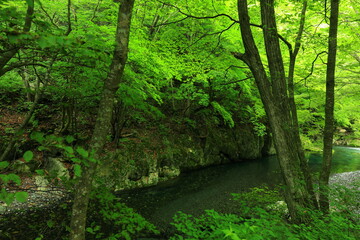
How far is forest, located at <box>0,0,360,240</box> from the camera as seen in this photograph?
2578 millimetres

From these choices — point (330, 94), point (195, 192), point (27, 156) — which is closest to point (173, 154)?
point (195, 192)

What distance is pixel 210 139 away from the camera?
13078 mm

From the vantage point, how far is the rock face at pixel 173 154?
8234 mm

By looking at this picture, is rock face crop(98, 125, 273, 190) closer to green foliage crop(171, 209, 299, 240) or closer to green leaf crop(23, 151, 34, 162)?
green foliage crop(171, 209, 299, 240)

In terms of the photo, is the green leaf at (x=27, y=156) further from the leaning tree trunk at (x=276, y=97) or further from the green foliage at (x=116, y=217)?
the leaning tree trunk at (x=276, y=97)

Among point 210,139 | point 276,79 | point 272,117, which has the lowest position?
point 210,139

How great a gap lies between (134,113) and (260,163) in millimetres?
10186

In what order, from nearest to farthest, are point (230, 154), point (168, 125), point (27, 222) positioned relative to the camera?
point (27, 222) < point (168, 125) < point (230, 154)

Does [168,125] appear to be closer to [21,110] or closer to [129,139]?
[129,139]

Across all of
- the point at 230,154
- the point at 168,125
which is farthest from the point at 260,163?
the point at 168,125

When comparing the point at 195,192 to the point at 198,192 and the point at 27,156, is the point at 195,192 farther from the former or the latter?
the point at 27,156

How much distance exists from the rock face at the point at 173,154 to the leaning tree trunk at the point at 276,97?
616 cm

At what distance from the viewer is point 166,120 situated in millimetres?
12500

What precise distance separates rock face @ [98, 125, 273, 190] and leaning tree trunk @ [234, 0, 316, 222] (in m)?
6.16
